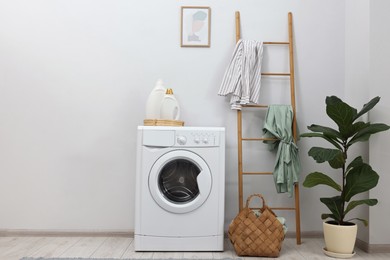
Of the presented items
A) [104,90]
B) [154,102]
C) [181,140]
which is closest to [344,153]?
[181,140]

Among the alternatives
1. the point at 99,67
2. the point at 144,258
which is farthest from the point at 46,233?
the point at 99,67

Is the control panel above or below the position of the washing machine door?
above

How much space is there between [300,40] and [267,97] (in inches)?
20.4

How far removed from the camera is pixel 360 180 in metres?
2.98

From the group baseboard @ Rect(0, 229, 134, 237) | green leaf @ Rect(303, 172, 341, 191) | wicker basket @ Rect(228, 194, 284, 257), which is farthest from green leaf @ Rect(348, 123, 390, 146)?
baseboard @ Rect(0, 229, 134, 237)

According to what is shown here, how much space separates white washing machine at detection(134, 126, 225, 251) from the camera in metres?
3.06

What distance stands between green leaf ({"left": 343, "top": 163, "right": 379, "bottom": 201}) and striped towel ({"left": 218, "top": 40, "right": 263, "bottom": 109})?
0.89 m

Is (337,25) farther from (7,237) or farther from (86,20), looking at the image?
(7,237)

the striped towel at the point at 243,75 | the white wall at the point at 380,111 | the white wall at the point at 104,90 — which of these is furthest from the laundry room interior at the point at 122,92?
the white wall at the point at 380,111

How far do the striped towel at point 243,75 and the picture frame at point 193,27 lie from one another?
280 mm

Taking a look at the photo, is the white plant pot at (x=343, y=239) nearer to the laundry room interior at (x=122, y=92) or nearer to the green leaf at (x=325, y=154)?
the green leaf at (x=325, y=154)

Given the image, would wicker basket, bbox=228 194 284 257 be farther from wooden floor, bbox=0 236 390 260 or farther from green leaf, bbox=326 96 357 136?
green leaf, bbox=326 96 357 136

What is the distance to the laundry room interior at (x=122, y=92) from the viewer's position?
3547 millimetres

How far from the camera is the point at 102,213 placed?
140 inches
